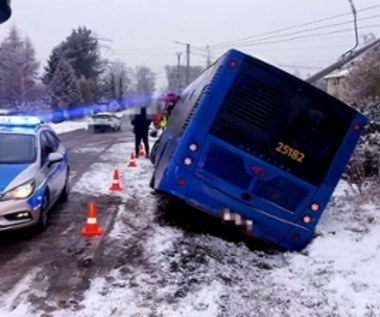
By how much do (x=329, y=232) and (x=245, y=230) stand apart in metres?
1.58

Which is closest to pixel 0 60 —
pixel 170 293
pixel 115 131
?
pixel 115 131

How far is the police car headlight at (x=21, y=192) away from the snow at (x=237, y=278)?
54.7 inches

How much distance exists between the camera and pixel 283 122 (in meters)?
7.64

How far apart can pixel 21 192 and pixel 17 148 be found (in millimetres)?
1508

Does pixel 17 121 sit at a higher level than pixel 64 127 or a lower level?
higher

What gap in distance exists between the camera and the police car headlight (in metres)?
7.33

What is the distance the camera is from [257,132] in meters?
7.67

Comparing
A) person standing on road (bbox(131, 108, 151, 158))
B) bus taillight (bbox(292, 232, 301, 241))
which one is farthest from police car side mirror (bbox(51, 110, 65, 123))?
bus taillight (bbox(292, 232, 301, 241))

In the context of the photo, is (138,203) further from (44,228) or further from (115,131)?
(115,131)

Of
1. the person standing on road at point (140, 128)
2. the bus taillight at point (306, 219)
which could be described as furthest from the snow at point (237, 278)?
the person standing on road at point (140, 128)

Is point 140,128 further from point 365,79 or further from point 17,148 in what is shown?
point 17,148

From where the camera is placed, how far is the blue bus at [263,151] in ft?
24.9

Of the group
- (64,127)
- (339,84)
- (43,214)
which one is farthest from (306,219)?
(64,127)

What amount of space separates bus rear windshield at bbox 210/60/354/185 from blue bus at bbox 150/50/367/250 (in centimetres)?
1
